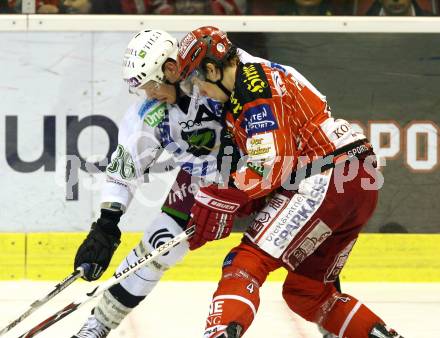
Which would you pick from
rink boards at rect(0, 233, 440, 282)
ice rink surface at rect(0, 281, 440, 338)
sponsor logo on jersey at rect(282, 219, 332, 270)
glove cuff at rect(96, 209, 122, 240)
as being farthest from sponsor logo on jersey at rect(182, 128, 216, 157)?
rink boards at rect(0, 233, 440, 282)

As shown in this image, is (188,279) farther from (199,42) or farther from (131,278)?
(199,42)

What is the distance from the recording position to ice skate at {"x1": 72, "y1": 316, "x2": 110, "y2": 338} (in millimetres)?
5039

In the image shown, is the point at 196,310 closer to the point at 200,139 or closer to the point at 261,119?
the point at 200,139

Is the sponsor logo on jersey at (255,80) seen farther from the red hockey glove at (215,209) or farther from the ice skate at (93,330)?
the ice skate at (93,330)

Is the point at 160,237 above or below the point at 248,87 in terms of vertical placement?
below

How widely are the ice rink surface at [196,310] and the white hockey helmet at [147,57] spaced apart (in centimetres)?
130

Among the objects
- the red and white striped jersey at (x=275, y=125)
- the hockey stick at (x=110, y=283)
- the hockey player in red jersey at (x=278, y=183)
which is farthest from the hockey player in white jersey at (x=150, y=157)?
the red and white striped jersey at (x=275, y=125)

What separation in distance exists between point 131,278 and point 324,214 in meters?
0.98

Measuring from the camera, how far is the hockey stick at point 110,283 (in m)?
4.64

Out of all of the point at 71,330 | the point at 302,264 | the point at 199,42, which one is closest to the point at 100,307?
the point at 71,330

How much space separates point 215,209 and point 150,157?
0.63 meters

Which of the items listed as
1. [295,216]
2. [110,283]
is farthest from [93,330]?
[295,216]

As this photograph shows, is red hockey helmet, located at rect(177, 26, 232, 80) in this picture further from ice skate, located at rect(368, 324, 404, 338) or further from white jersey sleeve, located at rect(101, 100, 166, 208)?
ice skate, located at rect(368, 324, 404, 338)

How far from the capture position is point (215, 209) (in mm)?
4398
